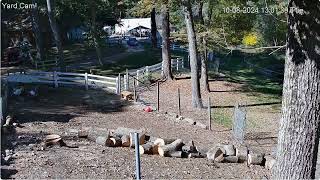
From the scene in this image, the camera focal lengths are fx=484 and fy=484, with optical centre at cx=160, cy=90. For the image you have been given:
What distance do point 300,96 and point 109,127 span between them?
34.0 ft

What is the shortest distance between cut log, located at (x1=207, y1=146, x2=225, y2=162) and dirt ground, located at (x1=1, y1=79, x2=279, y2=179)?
0.64ft

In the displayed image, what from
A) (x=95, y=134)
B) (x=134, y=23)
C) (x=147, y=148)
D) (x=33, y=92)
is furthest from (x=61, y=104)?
(x=134, y=23)

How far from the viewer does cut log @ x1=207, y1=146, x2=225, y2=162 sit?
11953 millimetres

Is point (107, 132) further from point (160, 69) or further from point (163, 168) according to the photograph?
point (160, 69)

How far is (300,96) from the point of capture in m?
6.27

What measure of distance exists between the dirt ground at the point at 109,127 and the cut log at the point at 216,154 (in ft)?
0.64

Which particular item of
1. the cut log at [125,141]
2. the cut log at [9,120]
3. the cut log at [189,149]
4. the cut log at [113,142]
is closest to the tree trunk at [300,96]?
the cut log at [189,149]

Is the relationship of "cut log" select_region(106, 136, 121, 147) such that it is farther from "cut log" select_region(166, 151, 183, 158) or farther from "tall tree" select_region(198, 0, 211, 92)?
"tall tree" select_region(198, 0, 211, 92)

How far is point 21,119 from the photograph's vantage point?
642 inches

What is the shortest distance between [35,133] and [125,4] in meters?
29.2

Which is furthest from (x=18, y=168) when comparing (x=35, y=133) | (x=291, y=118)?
(x=291, y=118)

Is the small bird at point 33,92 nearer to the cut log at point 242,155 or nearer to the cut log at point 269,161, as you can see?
the cut log at point 242,155

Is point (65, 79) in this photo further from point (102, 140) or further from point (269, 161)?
point (269, 161)

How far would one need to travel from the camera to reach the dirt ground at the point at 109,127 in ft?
33.8
